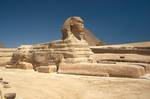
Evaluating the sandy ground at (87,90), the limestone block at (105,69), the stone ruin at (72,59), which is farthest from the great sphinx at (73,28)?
the sandy ground at (87,90)

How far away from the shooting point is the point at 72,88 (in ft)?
38.4

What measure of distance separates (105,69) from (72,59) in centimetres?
299

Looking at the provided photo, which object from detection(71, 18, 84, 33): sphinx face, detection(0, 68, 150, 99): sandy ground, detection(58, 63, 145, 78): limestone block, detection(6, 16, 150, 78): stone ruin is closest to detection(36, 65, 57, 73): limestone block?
detection(6, 16, 150, 78): stone ruin

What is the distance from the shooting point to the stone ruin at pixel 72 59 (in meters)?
15.1

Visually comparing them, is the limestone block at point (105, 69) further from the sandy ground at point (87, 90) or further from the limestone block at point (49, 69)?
the sandy ground at point (87, 90)

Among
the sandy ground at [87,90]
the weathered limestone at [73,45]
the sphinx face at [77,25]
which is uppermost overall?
the sphinx face at [77,25]

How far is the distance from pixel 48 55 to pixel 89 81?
6863 millimetres

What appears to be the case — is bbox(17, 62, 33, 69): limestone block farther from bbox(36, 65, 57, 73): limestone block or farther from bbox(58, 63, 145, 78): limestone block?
bbox(58, 63, 145, 78): limestone block

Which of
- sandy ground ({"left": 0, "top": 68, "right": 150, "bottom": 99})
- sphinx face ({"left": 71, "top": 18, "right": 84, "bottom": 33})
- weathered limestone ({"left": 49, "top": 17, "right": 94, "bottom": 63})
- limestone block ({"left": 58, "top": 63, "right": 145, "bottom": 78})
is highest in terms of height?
sphinx face ({"left": 71, "top": 18, "right": 84, "bottom": 33})

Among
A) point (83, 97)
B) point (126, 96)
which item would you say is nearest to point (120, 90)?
point (126, 96)

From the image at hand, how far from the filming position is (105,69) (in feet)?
50.6

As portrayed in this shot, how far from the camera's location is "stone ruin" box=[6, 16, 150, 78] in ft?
49.6

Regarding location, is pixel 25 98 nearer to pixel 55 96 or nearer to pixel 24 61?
pixel 55 96

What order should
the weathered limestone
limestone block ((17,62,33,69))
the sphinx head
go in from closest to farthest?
the weathered limestone, the sphinx head, limestone block ((17,62,33,69))
